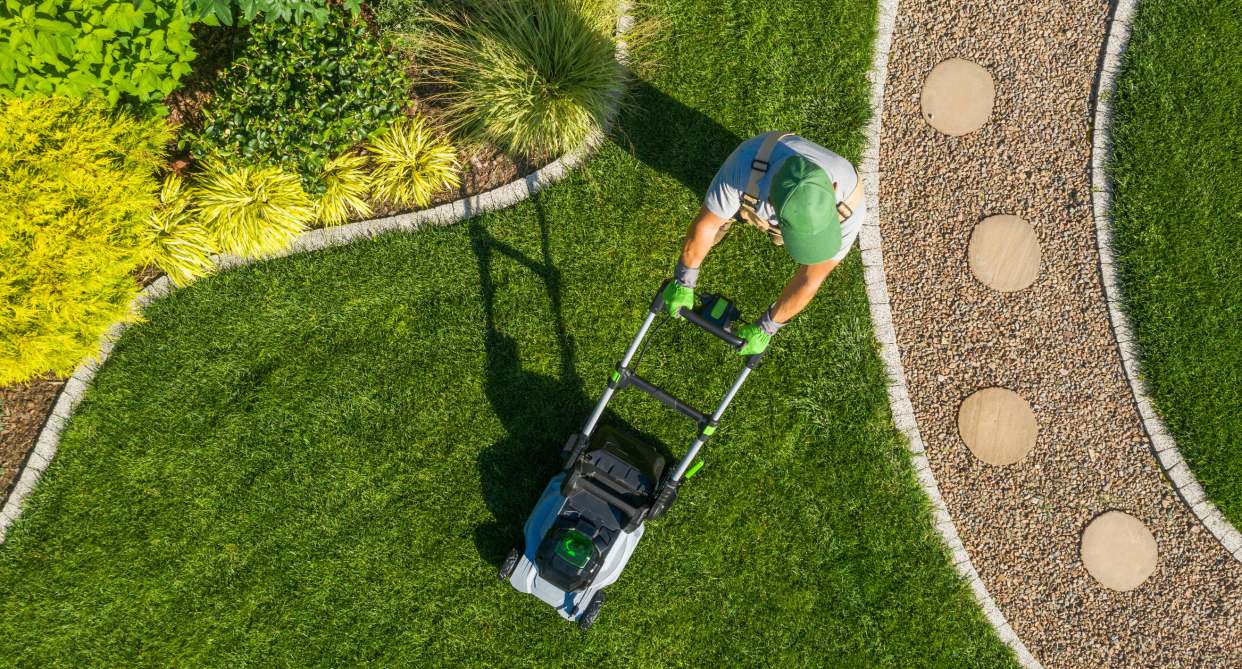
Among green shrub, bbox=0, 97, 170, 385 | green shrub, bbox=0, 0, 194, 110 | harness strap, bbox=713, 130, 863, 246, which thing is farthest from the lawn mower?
green shrub, bbox=0, 0, 194, 110

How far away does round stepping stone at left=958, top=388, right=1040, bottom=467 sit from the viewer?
5.09 m

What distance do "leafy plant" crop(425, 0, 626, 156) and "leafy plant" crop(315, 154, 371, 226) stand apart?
84 cm

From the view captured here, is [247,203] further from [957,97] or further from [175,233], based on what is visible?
[957,97]

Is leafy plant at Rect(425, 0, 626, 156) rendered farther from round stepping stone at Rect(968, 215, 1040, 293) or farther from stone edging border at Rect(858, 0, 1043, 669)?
round stepping stone at Rect(968, 215, 1040, 293)

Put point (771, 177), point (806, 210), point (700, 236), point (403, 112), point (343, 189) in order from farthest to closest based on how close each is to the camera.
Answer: point (403, 112)
point (343, 189)
point (700, 236)
point (771, 177)
point (806, 210)

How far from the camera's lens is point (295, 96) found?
14.4ft

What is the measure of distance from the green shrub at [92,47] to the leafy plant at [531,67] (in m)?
1.65

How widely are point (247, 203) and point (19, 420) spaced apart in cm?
246

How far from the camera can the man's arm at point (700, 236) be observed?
12.4ft

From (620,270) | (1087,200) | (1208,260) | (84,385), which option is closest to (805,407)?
(620,270)

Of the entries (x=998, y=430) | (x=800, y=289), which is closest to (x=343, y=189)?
(x=800, y=289)

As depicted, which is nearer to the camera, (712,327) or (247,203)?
(712,327)

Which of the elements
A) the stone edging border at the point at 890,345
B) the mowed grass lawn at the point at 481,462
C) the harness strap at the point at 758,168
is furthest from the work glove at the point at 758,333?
the stone edging border at the point at 890,345

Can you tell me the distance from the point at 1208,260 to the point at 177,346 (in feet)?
25.8
